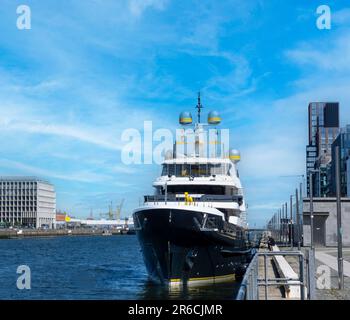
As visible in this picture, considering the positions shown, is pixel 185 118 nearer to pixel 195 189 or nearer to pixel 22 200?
pixel 195 189

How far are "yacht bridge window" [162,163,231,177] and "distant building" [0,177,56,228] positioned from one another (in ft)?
511

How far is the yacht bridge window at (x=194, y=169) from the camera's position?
37062 millimetres

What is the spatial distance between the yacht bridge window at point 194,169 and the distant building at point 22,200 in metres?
156

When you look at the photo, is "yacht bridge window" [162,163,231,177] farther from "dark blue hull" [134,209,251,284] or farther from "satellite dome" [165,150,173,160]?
"dark blue hull" [134,209,251,284]

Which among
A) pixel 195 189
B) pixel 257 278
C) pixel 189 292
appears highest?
pixel 195 189

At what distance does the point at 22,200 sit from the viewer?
194625 mm

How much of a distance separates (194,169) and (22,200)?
6534 inches

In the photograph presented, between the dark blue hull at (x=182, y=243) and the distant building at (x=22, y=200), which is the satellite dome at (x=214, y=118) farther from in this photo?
the distant building at (x=22, y=200)

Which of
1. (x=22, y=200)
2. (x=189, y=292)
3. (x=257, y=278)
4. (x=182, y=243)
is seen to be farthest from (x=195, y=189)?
(x=22, y=200)

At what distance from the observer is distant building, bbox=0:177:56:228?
619 feet

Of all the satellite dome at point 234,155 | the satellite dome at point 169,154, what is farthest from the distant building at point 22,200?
the satellite dome at point 169,154

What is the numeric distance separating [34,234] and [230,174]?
13531cm
